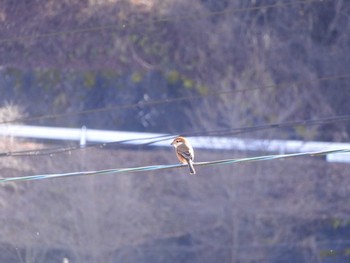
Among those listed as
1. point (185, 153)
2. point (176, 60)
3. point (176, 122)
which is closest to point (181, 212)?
point (176, 122)

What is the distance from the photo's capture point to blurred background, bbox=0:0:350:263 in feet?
39.2

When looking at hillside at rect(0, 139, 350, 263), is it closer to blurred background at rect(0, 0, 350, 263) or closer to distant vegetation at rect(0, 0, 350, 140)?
blurred background at rect(0, 0, 350, 263)

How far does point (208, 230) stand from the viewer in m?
12.4

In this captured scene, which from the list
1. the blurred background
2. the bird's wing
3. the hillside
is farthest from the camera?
the blurred background

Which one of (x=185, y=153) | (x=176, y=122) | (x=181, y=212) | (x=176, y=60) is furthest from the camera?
(x=176, y=60)

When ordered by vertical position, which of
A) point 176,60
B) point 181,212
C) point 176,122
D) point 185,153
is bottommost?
point 185,153

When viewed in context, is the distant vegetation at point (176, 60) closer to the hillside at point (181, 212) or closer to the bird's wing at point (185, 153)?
the hillside at point (181, 212)

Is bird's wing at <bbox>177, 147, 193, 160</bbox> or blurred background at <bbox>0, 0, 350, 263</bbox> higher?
blurred background at <bbox>0, 0, 350, 263</bbox>

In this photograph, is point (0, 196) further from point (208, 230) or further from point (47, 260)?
point (208, 230)

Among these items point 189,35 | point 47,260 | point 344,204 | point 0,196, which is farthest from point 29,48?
point 344,204

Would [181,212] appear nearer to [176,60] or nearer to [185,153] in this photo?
[176,60]

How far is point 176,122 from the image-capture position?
560 inches

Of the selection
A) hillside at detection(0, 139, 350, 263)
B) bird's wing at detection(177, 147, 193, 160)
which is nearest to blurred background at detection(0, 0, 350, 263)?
hillside at detection(0, 139, 350, 263)

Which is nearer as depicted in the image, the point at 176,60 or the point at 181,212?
the point at 181,212
